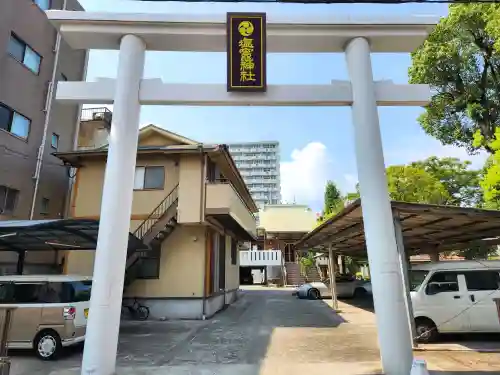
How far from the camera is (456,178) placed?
2586 centimetres

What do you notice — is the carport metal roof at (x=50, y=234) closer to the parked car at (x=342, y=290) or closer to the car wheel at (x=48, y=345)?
the car wheel at (x=48, y=345)

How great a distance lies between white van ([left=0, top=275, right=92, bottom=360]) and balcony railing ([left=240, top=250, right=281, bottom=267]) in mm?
24549

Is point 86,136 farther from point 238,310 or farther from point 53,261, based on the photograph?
point 238,310

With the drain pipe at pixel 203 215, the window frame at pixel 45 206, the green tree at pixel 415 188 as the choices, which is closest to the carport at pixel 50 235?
the drain pipe at pixel 203 215

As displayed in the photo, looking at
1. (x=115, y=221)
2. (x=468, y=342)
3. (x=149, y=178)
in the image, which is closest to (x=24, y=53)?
(x=149, y=178)

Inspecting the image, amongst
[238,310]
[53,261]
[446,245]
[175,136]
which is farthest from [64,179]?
[446,245]

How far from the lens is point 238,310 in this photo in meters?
15.3

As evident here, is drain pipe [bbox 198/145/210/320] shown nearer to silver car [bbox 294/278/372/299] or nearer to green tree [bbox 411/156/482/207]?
silver car [bbox 294/278/372/299]

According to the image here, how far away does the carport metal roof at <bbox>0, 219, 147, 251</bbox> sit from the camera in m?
7.86

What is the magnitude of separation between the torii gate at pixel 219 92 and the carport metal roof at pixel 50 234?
8.80ft

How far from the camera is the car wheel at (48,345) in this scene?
7039mm

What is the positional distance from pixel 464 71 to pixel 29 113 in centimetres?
2040

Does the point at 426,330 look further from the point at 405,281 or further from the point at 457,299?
the point at 405,281

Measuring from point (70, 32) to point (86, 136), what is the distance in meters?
15.5
